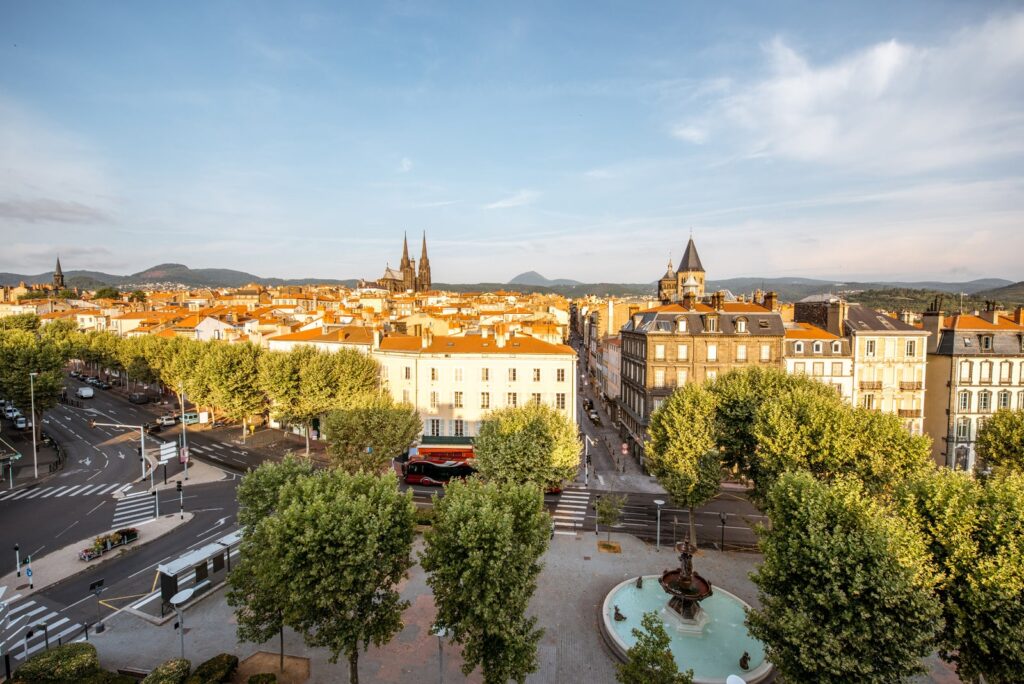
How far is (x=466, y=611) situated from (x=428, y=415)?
3010 centimetres

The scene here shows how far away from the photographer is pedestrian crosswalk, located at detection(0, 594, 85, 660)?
2098 centimetres

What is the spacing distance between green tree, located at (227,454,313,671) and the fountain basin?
13942 mm

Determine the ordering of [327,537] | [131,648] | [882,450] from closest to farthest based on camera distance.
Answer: [327,537] → [131,648] → [882,450]

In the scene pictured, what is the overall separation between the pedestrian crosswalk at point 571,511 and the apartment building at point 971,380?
110ft

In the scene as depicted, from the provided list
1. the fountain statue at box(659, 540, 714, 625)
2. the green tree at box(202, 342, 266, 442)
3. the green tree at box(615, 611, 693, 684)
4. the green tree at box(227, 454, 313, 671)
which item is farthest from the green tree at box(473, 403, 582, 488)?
the green tree at box(202, 342, 266, 442)

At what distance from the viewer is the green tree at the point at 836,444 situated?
78.8ft

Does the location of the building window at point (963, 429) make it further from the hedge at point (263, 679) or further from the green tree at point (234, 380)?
the green tree at point (234, 380)

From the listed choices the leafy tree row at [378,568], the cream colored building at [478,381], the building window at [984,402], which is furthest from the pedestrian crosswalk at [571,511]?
the building window at [984,402]

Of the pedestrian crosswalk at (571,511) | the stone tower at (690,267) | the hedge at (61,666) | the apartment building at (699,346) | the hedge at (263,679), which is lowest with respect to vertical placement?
the pedestrian crosswalk at (571,511)

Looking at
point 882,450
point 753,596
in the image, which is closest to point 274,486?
point 753,596

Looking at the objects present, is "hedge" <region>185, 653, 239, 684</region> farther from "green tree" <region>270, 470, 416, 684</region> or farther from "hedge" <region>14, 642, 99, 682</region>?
"hedge" <region>14, 642, 99, 682</region>

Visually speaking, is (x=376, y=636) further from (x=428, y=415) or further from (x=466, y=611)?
(x=428, y=415)

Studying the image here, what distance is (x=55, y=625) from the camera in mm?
22641

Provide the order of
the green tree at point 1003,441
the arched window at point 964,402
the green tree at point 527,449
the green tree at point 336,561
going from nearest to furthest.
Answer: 1. the green tree at point 336,561
2. the green tree at point 1003,441
3. the green tree at point 527,449
4. the arched window at point 964,402
